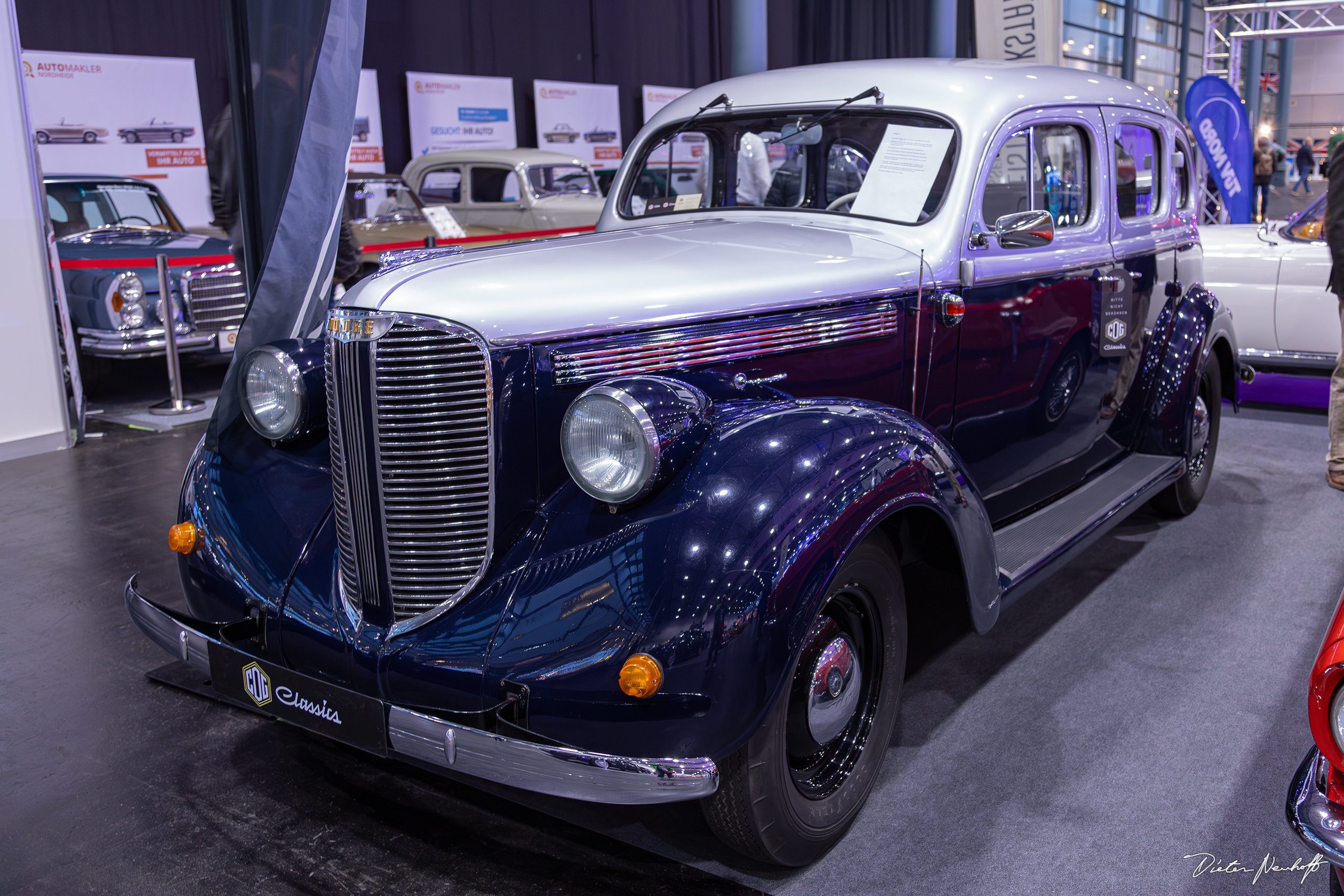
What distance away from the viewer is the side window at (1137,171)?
372 centimetres

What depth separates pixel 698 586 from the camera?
6.20 ft

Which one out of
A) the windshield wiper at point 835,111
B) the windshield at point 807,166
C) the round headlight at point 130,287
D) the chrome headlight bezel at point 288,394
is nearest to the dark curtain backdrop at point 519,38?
the round headlight at point 130,287

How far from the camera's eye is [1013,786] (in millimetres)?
2510

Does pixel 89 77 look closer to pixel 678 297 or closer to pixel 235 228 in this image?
pixel 235 228

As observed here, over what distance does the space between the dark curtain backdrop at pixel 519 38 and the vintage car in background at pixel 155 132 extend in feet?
1.05

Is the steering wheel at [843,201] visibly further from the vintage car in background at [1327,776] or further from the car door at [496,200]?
the car door at [496,200]

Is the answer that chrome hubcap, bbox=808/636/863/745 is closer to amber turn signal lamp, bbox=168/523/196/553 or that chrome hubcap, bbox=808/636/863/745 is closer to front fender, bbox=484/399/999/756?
front fender, bbox=484/399/999/756

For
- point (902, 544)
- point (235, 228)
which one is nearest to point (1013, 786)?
point (902, 544)

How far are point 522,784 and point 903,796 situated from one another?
3.47 ft

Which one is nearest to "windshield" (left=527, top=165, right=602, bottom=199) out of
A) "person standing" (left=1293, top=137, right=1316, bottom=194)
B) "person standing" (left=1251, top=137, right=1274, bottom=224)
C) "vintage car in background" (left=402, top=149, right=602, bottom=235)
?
"vintage car in background" (left=402, top=149, right=602, bottom=235)

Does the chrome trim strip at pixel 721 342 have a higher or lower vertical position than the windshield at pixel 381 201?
lower

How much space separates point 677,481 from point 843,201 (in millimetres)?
1460

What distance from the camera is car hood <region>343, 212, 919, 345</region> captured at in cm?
218

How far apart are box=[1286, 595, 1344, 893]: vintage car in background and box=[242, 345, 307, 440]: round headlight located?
7.30 feet
